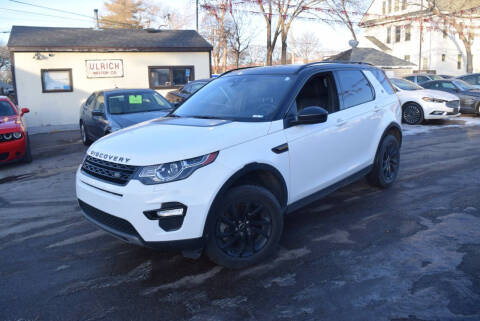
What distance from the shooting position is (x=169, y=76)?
19.3 m

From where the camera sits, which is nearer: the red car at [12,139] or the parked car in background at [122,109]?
the red car at [12,139]

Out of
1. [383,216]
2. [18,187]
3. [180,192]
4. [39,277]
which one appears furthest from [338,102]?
[18,187]

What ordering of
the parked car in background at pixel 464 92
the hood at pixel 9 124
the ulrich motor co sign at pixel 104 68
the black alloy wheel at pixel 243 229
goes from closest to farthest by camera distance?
the black alloy wheel at pixel 243 229 < the hood at pixel 9 124 < the parked car in background at pixel 464 92 < the ulrich motor co sign at pixel 104 68

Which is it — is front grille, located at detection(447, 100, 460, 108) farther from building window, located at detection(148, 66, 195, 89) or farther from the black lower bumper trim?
the black lower bumper trim

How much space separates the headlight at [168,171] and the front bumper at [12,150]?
21.7 ft

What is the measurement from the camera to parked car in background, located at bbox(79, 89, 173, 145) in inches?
341

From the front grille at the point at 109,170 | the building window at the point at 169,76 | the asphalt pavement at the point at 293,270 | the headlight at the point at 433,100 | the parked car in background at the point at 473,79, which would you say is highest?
the building window at the point at 169,76

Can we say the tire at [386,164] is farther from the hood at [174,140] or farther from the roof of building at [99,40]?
the roof of building at [99,40]

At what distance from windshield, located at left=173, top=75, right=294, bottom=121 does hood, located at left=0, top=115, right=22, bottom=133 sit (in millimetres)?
5328

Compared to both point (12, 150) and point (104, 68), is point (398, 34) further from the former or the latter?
point (12, 150)

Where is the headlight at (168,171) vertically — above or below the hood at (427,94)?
below

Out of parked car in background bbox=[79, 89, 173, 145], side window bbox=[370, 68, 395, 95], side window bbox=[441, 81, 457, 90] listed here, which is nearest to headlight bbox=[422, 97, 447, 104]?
side window bbox=[441, 81, 457, 90]

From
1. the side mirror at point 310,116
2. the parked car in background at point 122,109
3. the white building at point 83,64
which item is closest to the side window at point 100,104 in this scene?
the parked car in background at point 122,109

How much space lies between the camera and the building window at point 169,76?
62.3 feet
